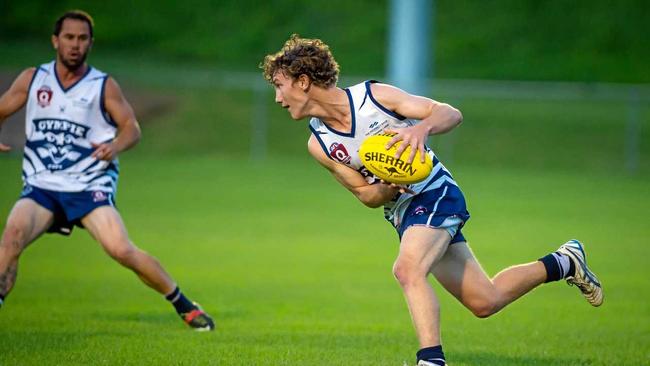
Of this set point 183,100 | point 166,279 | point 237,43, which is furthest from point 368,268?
point 237,43

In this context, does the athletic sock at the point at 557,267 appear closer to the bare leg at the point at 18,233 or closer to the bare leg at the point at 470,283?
the bare leg at the point at 470,283

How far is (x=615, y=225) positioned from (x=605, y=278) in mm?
5089

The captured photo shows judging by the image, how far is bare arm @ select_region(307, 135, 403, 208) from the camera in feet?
22.3

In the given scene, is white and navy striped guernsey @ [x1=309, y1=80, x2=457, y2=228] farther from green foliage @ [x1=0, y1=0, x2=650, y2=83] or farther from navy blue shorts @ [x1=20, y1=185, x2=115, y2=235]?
green foliage @ [x1=0, y1=0, x2=650, y2=83]

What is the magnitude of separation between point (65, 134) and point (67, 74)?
1.67ft

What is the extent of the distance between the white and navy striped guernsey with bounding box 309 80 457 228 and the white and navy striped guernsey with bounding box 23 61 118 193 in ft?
8.28

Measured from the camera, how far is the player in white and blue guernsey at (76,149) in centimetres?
870

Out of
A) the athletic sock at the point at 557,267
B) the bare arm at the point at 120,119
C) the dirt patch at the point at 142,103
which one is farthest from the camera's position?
the dirt patch at the point at 142,103

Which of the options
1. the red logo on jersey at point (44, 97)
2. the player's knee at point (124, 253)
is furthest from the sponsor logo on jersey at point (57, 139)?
the player's knee at point (124, 253)

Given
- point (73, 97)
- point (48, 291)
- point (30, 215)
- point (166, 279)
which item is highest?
point (73, 97)

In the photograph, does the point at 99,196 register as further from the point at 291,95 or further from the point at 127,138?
the point at 291,95

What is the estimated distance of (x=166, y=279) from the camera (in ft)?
28.8

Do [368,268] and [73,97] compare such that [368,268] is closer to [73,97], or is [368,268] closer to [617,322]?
[617,322]

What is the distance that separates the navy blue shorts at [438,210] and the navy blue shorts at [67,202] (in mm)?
2814
